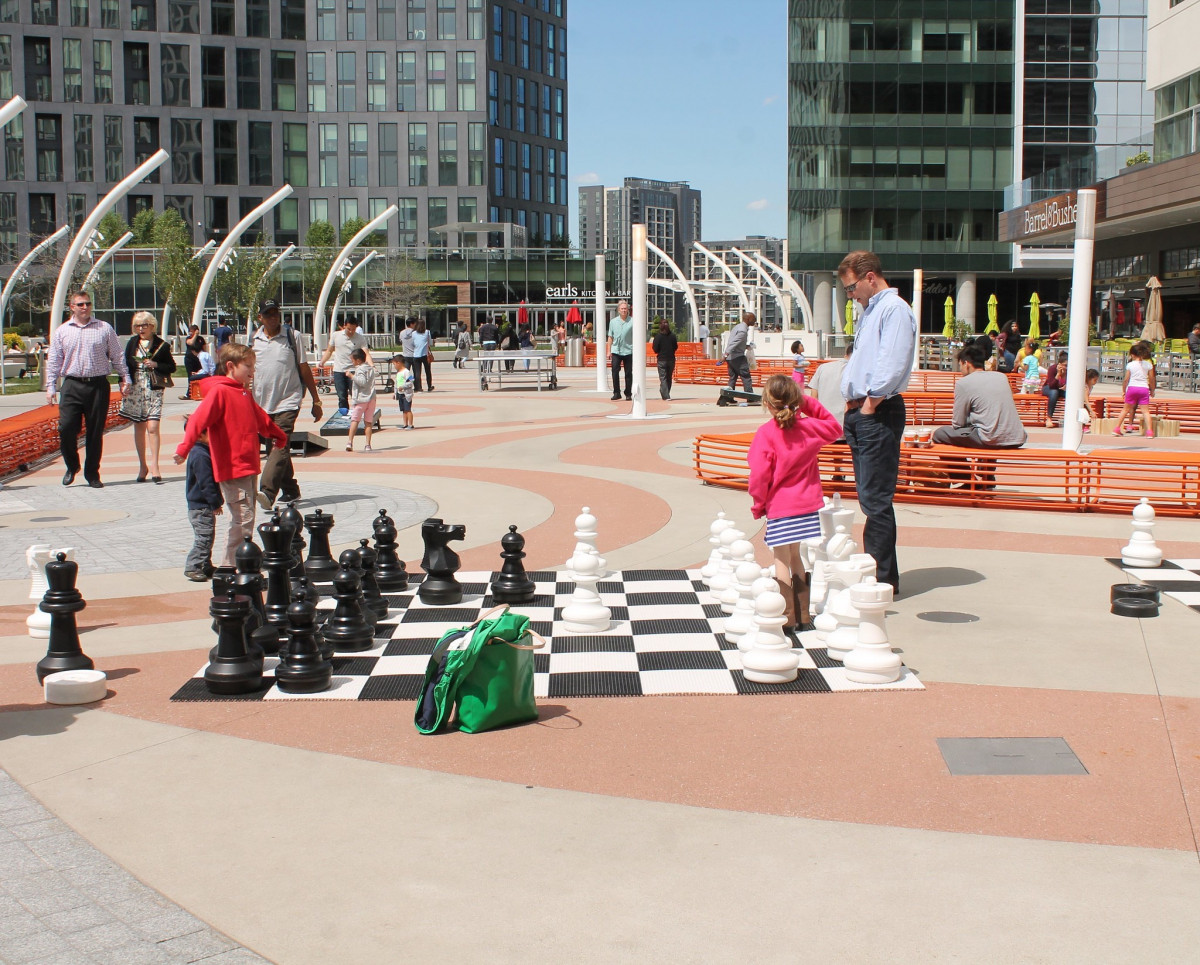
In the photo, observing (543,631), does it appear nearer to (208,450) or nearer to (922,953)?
(208,450)

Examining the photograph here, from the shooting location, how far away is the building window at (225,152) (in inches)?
3716

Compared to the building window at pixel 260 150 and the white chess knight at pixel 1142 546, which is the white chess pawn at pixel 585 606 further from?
the building window at pixel 260 150

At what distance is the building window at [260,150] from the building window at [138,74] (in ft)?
26.6

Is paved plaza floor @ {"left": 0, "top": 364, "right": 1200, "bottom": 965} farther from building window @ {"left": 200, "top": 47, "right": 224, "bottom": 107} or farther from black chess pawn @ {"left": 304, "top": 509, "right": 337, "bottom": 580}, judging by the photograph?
building window @ {"left": 200, "top": 47, "right": 224, "bottom": 107}

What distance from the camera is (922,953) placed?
10.6 ft

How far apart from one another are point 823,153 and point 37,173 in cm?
6174

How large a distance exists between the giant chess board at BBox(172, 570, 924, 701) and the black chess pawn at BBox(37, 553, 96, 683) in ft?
1.87

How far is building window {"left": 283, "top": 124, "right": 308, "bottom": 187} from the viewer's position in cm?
9606

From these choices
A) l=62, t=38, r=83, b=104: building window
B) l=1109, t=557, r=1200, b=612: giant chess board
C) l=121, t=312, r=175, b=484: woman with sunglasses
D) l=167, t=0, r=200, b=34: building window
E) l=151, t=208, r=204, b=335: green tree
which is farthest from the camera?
l=167, t=0, r=200, b=34: building window

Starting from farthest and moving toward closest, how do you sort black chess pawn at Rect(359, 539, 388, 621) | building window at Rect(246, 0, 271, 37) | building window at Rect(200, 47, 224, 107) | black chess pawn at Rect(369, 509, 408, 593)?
building window at Rect(246, 0, 271, 37) < building window at Rect(200, 47, 224, 107) < black chess pawn at Rect(369, 509, 408, 593) < black chess pawn at Rect(359, 539, 388, 621)

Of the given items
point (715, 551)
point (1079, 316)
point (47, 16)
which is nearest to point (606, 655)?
point (715, 551)

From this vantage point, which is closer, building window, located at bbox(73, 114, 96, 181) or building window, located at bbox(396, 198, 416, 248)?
building window, located at bbox(73, 114, 96, 181)

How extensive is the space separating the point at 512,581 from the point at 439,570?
0.45 m

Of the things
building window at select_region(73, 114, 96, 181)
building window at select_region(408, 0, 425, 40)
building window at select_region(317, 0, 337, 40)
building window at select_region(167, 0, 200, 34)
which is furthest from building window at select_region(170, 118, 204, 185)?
building window at select_region(408, 0, 425, 40)
